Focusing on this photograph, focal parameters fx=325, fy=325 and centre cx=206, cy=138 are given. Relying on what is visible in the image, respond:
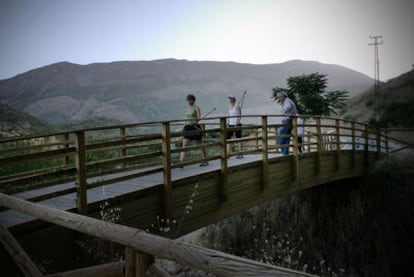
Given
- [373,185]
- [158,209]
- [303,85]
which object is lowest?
[373,185]

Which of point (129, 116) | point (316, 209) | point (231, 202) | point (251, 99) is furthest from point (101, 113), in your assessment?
point (231, 202)

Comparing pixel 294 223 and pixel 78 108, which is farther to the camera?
pixel 78 108

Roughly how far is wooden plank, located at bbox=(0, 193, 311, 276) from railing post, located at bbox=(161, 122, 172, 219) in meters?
2.59

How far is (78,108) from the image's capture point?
198 feet

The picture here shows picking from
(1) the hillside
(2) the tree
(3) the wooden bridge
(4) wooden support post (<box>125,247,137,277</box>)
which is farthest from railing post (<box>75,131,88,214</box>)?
(1) the hillside

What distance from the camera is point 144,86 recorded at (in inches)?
2960

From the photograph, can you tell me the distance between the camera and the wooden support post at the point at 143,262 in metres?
1.76

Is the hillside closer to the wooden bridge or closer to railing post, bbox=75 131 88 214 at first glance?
the wooden bridge

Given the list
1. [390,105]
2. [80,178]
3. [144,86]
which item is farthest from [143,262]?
[144,86]

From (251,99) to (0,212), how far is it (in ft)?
246

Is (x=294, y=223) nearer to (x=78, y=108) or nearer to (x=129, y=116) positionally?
(x=129, y=116)

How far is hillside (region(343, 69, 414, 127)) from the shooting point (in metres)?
28.2

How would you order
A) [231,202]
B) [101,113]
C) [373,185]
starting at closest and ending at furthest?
[231,202] → [373,185] → [101,113]

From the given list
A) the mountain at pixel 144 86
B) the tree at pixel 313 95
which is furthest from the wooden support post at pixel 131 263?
the mountain at pixel 144 86
